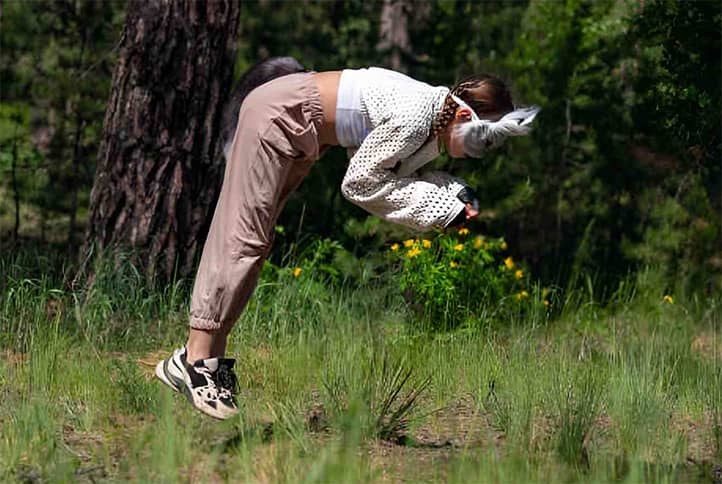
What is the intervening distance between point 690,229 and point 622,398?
12.9 feet

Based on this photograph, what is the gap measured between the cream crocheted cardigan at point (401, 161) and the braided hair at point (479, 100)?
0.03m

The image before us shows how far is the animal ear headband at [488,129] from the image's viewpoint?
14.3 ft

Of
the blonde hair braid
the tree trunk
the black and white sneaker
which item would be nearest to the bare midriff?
the blonde hair braid

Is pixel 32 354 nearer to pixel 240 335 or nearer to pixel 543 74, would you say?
pixel 240 335

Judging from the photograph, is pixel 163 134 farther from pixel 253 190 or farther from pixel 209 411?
pixel 209 411

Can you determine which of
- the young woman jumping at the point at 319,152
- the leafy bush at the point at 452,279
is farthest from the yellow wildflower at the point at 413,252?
the young woman jumping at the point at 319,152

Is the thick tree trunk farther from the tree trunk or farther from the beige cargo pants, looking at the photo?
the tree trunk

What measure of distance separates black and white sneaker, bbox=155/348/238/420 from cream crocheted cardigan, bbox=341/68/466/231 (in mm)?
783

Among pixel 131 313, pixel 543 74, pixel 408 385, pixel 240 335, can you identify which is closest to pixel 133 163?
pixel 131 313

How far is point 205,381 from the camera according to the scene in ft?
14.8

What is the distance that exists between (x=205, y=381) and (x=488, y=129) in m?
1.30

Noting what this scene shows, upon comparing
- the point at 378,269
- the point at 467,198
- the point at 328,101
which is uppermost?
the point at 328,101

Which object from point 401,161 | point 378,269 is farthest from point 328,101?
point 378,269

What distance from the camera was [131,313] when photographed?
20.6 feet
